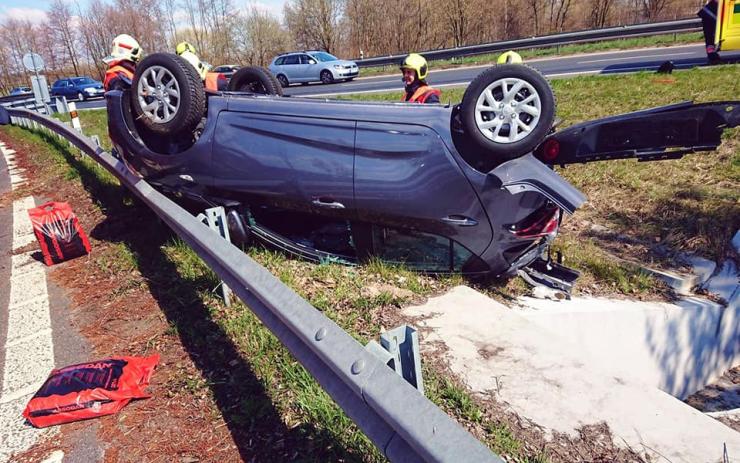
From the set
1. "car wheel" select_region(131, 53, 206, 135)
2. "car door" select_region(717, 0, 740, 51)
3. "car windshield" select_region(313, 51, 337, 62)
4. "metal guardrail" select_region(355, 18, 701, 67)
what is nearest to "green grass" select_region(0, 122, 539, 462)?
"car wheel" select_region(131, 53, 206, 135)

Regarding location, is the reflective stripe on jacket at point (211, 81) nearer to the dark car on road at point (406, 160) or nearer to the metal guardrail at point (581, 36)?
the dark car on road at point (406, 160)

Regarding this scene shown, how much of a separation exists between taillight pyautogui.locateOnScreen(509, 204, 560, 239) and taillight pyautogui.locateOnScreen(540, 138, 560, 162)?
370mm

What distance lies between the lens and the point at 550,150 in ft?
12.2

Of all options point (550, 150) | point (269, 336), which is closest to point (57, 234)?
point (269, 336)

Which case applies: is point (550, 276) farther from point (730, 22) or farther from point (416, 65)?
point (730, 22)

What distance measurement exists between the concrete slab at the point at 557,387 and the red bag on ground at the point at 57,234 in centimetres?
327

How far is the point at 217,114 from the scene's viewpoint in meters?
4.10

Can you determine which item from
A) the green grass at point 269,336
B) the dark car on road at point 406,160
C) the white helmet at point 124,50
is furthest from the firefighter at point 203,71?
the green grass at point 269,336

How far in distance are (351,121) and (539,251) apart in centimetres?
175

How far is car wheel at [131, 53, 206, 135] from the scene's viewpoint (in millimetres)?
4027

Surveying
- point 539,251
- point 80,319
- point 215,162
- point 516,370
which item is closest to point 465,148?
point 539,251

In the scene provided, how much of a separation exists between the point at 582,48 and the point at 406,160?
65.7ft

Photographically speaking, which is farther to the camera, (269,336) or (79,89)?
(79,89)

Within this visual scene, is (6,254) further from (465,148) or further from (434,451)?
(434,451)
